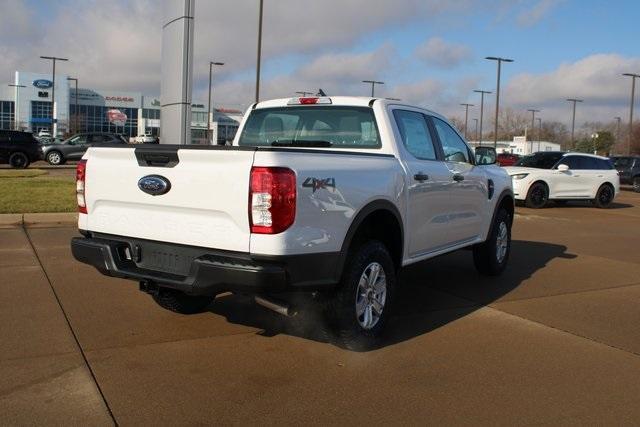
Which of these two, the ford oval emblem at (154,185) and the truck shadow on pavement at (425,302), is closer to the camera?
the ford oval emblem at (154,185)

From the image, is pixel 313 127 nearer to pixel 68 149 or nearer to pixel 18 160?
pixel 18 160

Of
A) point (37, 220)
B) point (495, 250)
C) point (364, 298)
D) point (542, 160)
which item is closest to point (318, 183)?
point (364, 298)

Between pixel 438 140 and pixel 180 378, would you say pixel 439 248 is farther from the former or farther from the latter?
pixel 180 378

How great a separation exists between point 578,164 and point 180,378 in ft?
56.5

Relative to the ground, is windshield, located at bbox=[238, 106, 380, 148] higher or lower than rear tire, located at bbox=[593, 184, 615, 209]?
higher

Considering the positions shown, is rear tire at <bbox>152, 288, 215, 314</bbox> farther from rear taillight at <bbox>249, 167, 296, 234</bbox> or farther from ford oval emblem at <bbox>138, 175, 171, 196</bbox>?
rear taillight at <bbox>249, 167, 296, 234</bbox>

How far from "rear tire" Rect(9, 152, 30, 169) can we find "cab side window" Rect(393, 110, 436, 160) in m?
22.8

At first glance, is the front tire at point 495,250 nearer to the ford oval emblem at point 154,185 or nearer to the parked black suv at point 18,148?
the ford oval emblem at point 154,185

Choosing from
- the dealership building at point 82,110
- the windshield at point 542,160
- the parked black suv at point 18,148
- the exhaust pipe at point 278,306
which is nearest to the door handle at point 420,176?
the exhaust pipe at point 278,306

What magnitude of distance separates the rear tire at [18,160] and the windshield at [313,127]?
70.8 ft

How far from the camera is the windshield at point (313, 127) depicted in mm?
5457

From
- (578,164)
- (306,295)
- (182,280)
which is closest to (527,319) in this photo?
(306,295)

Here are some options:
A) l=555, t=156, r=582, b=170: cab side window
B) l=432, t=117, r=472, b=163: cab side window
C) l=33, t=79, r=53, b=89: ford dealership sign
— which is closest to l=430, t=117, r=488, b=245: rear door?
l=432, t=117, r=472, b=163: cab side window

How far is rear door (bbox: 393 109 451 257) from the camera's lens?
17.3ft
